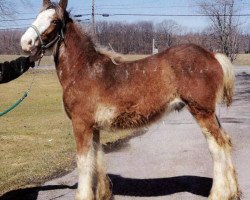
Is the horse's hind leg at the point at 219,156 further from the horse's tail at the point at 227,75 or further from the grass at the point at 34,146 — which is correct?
the grass at the point at 34,146

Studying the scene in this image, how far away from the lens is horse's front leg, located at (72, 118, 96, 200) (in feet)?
17.0

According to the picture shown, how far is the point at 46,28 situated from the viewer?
507 centimetres

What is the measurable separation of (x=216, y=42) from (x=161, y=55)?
104 ft

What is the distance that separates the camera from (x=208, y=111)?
523 cm

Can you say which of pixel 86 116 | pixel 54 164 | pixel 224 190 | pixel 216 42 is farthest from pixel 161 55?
pixel 216 42

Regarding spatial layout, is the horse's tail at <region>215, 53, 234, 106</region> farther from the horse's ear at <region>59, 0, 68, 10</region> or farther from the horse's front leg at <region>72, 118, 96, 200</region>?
the horse's ear at <region>59, 0, 68, 10</region>

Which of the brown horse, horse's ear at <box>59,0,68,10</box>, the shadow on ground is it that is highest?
horse's ear at <box>59,0,68,10</box>

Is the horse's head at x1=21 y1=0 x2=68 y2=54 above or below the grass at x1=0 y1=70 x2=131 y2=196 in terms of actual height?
above

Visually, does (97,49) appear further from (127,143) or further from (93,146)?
(127,143)

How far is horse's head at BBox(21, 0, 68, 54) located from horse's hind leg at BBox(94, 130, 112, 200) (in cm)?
140

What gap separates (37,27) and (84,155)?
1.75 m

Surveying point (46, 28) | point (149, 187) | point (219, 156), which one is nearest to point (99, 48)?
point (46, 28)

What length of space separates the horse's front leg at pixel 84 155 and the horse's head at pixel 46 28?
1077 millimetres

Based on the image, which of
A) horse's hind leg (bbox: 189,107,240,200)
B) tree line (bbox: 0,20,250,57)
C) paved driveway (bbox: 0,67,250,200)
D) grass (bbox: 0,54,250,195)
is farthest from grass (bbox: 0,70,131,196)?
tree line (bbox: 0,20,250,57)
